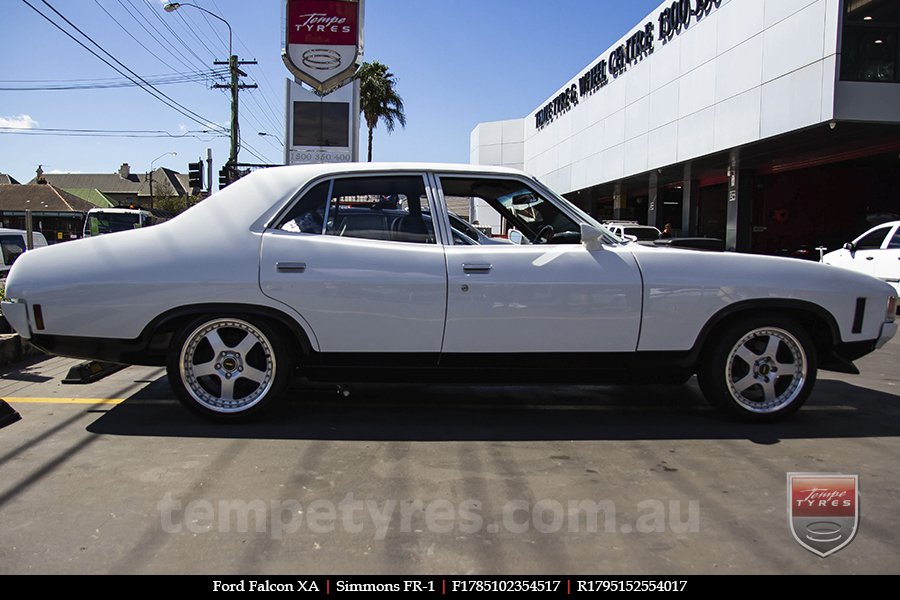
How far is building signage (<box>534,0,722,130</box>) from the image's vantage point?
21.3 m

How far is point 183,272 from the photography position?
13.3 feet

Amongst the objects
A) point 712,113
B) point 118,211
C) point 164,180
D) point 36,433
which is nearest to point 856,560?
point 36,433

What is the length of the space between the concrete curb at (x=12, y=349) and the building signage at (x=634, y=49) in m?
20.1

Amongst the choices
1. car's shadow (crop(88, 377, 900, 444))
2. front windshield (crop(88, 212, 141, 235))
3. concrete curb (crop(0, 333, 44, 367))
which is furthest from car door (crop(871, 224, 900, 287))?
front windshield (crop(88, 212, 141, 235))

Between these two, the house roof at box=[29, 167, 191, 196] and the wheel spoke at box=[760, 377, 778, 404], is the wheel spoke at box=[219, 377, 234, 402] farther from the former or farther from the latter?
the house roof at box=[29, 167, 191, 196]

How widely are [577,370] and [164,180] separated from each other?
105 meters

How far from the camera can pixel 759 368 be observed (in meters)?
4.29

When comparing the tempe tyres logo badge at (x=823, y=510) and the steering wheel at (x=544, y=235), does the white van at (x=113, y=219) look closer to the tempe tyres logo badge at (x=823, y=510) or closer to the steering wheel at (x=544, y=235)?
the steering wheel at (x=544, y=235)

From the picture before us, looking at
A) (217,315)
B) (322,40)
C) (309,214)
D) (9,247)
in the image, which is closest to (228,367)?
(217,315)

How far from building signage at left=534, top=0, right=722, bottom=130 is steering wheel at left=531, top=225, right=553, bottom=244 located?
60.6ft

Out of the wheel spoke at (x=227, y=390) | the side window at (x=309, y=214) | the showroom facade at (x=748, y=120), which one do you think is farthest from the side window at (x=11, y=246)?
the showroom facade at (x=748, y=120)

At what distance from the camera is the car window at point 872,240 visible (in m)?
12.3

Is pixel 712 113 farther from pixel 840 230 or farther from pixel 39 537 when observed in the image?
pixel 39 537

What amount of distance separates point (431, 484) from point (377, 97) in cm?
3941
